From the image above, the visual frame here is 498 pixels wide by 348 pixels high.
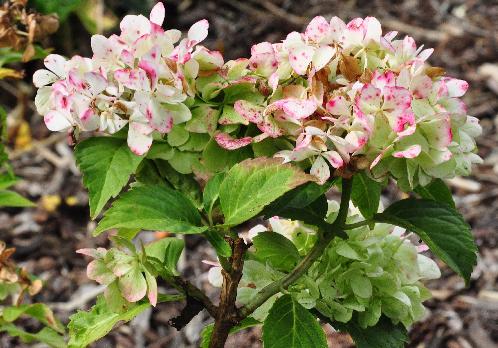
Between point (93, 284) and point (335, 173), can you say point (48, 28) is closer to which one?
point (335, 173)

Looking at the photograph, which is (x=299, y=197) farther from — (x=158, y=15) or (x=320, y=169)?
Answer: (x=158, y=15)

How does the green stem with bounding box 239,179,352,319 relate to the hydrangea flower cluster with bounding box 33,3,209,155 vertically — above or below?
below

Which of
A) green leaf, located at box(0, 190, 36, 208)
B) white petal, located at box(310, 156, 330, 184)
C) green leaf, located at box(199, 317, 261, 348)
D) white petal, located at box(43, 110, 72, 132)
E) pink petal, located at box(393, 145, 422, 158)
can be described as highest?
pink petal, located at box(393, 145, 422, 158)

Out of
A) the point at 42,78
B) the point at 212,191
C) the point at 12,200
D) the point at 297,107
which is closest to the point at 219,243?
the point at 212,191

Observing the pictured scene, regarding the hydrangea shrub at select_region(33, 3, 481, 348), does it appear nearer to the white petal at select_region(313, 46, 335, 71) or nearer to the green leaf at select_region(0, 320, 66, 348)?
the white petal at select_region(313, 46, 335, 71)

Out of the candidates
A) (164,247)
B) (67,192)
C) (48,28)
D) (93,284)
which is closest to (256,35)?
(67,192)

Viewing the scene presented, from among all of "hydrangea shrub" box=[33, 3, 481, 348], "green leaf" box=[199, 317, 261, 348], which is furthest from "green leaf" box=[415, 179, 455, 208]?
"green leaf" box=[199, 317, 261, 348]

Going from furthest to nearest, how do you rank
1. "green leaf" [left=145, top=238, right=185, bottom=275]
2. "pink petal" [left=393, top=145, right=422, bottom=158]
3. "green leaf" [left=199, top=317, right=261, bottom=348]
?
"green leaf" [left=199, top=317, right=261, bottom=348] < "green leaf" [left=145, top=238, right=185, bottom=275] < "pink petal" [left=393, top=145, right=422, bottom=158]
